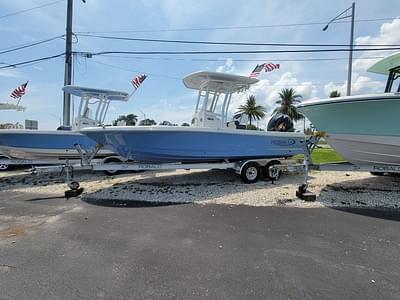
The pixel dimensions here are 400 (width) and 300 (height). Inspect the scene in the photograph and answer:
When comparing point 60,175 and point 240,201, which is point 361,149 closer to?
point 240,201

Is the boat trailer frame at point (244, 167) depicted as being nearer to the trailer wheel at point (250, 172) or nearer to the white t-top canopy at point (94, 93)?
the trailer wheel at point (250, 172)

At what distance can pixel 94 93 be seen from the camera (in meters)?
9.72

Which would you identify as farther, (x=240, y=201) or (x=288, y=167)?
(x=288, y=167)

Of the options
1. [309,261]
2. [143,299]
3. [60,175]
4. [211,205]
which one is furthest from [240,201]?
[60,175]

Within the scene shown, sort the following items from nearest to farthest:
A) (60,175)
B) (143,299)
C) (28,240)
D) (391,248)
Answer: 1. (143,299)
2. (391,248)
3. (28,240)
4. (60,175)

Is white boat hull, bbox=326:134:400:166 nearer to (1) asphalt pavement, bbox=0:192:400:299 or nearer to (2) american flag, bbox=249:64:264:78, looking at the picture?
(1) asphalt pavement, bbox=0:192:400:299

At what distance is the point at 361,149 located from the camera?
264 inches

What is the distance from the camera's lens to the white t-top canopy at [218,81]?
7.38m

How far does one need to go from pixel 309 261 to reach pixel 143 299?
191 centimetres

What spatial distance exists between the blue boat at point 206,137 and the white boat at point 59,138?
8.71ft

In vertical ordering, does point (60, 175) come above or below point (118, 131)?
below

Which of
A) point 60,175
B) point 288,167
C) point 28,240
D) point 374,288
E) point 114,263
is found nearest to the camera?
point 374,288

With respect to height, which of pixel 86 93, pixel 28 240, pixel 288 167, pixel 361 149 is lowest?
pixel 28 240

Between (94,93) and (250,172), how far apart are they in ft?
20.0
